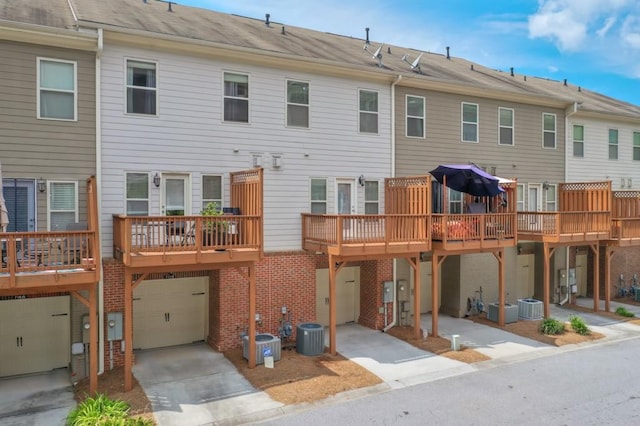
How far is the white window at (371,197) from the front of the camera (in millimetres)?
14883

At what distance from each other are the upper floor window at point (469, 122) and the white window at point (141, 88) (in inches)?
418

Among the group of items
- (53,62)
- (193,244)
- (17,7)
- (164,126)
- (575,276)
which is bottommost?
(575,276)

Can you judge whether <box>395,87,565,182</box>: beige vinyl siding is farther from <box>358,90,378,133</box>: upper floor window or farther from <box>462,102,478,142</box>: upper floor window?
<box>358,90,378,133</box>: upper floor window

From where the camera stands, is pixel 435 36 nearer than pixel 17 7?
No

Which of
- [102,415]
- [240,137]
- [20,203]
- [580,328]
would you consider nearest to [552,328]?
[580,328]

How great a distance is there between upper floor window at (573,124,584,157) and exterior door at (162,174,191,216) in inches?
635

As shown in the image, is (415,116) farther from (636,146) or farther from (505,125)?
(636,146)

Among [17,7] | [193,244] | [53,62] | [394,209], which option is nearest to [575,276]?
[394,209]

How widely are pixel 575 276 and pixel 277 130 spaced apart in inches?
571

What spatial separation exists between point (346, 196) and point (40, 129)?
8.49 metres

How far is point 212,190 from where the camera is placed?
12648 millimetres

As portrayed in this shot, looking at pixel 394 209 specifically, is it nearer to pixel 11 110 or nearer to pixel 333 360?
pixel 333 360

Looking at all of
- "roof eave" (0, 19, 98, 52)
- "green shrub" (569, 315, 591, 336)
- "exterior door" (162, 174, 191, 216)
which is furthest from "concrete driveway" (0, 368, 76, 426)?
"green shrub" (569, 315, 591, 336)

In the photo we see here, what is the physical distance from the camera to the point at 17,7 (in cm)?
1169
